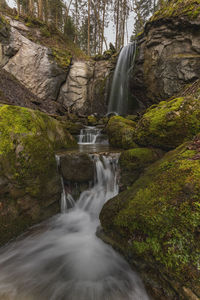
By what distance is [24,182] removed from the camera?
3.01m

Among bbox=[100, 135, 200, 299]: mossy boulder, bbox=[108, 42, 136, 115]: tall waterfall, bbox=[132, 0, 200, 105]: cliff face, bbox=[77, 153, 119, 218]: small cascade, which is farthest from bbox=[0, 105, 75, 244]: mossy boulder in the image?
bbox=[108, 42, 136, 115]: tall waterfall

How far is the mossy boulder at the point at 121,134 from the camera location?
5.56 meters

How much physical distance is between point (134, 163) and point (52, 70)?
1522 centimetres

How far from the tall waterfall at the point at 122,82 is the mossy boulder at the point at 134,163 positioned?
1034 centimetres

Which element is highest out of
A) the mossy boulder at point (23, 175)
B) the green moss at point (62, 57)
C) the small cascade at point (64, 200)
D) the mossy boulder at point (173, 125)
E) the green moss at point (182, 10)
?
the green moss at point (62, 57)

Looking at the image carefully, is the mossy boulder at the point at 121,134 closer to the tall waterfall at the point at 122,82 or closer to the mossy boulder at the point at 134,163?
the mossy boulder at the point at 134,163

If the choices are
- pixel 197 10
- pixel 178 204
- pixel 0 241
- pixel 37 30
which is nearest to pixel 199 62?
pixel 197 10

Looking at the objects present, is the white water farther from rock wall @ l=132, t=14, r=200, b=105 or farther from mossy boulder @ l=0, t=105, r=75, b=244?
rock wall @ l=132, t=14, r=200, b=105

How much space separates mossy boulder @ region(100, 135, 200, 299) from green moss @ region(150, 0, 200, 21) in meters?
10.3

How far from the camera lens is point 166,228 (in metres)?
1.70

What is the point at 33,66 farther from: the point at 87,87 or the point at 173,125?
the point at 173,125

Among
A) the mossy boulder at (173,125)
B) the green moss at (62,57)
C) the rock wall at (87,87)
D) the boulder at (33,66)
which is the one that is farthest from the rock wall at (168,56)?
the boulder at (33,66)

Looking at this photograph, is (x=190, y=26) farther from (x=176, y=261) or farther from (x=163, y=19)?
(x=176, y=261)

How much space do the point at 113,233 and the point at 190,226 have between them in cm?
126
